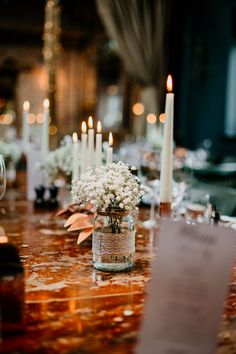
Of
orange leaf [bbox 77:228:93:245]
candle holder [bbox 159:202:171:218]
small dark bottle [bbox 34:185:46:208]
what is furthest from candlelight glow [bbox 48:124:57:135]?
candle holder [bbox 159:202:171:218]

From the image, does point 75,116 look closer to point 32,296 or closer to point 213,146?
point 213,146

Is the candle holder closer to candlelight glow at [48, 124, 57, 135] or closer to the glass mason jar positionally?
the glass mason jar

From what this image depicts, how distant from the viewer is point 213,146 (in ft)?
27.5

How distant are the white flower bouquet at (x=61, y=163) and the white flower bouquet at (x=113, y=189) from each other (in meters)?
0.96

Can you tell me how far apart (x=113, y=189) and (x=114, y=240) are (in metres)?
0.15

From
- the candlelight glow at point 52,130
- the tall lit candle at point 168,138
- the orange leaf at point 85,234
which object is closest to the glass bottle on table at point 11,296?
the tall lit candle at point 168,138

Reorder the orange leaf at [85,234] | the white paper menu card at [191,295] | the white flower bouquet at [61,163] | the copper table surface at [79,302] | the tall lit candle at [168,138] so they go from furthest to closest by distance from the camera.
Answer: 1. the white flower bouquet at [61,163]
2. the orange leaf at [85,234]
3. the tall lit candle at [168,138]
4. the copper table surface at [79,302]
5. the white paper menu card at [191,295]

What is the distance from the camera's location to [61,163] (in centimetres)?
268

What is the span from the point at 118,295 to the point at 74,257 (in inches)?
16.7

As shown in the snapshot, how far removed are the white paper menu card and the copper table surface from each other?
0.11 m

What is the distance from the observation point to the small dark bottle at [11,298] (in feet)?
3.82

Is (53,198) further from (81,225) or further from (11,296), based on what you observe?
(11,296)

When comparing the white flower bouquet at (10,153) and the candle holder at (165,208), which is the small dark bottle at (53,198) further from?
the candle holder at (165,208)

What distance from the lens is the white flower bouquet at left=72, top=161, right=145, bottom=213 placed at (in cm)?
159
